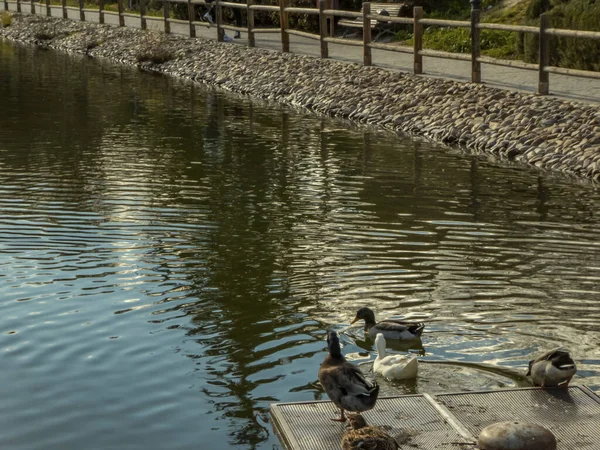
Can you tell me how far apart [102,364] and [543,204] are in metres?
7.15

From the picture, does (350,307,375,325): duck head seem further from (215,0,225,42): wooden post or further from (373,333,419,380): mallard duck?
(215,0,225,42): wooden post

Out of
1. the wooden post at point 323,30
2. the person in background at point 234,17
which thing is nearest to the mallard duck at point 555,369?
the wooden post at point 323,30

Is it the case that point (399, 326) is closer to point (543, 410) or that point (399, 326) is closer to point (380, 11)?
point (543, 410)

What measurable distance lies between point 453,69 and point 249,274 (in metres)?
12.5

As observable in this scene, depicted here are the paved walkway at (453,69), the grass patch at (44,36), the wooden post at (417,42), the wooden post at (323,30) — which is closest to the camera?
the paved walkway at (453,69)

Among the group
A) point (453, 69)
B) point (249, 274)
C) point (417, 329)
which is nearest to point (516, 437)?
point (417, 329)

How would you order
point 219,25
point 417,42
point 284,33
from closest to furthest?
point 417,42 → point 284,33 → point 219,25

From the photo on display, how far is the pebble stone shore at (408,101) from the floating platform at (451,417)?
27.2ft

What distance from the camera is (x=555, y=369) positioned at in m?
7.52

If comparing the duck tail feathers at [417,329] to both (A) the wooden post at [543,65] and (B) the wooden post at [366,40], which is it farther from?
(B) the wooden post at [366,40]

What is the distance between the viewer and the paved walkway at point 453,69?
1850 centimetres

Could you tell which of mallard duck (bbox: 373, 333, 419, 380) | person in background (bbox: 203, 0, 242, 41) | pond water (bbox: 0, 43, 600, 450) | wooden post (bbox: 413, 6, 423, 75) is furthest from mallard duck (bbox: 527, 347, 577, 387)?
person in background (bbox: 203, 0, 242, 41)

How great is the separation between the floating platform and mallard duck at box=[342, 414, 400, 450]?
28 cm

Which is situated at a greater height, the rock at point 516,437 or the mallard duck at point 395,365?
the rock at point 516,437
